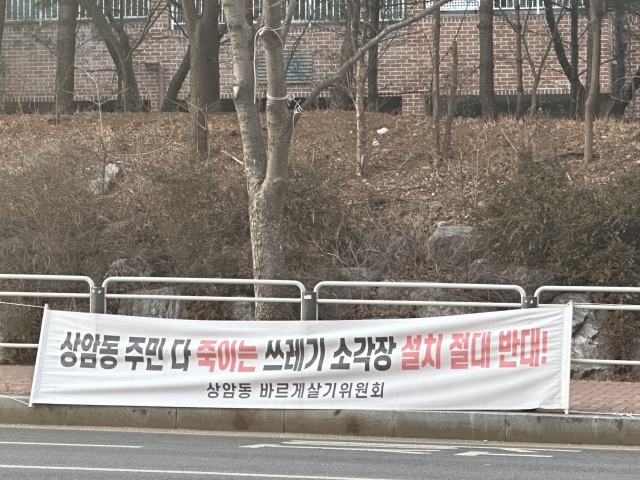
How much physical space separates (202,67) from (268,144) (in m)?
7.35

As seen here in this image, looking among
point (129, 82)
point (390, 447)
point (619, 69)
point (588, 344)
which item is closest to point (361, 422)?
point (390, 447)

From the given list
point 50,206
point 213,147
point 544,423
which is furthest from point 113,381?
point 213,147

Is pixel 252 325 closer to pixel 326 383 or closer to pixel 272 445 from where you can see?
pixel 326 383

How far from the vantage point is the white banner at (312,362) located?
10375 millimetres

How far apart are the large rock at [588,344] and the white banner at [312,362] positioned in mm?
2893

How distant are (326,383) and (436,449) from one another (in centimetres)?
159

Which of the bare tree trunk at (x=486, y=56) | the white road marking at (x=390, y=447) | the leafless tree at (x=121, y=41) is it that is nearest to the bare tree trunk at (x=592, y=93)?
the bare tree trunk at (x=486, y=56)

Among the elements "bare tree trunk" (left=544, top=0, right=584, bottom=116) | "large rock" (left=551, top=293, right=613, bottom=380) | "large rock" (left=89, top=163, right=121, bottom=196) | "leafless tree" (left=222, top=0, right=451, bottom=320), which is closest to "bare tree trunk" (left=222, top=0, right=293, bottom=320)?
"leafless tree" (left=222, top=0, right=451, bottom=320)

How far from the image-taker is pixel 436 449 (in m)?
9.51

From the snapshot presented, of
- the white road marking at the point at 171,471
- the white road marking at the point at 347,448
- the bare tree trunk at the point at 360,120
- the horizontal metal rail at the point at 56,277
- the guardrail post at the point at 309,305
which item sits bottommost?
the white road marking at the point at 347,448

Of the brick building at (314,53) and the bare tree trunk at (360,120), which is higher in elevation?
the brick building at (314,53)

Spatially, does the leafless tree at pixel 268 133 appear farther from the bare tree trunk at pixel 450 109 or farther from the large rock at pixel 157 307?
the bare tree trunk at pixel 450 109

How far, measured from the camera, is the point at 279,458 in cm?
882

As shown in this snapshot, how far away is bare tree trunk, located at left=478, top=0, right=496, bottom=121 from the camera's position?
21172 millimetres
